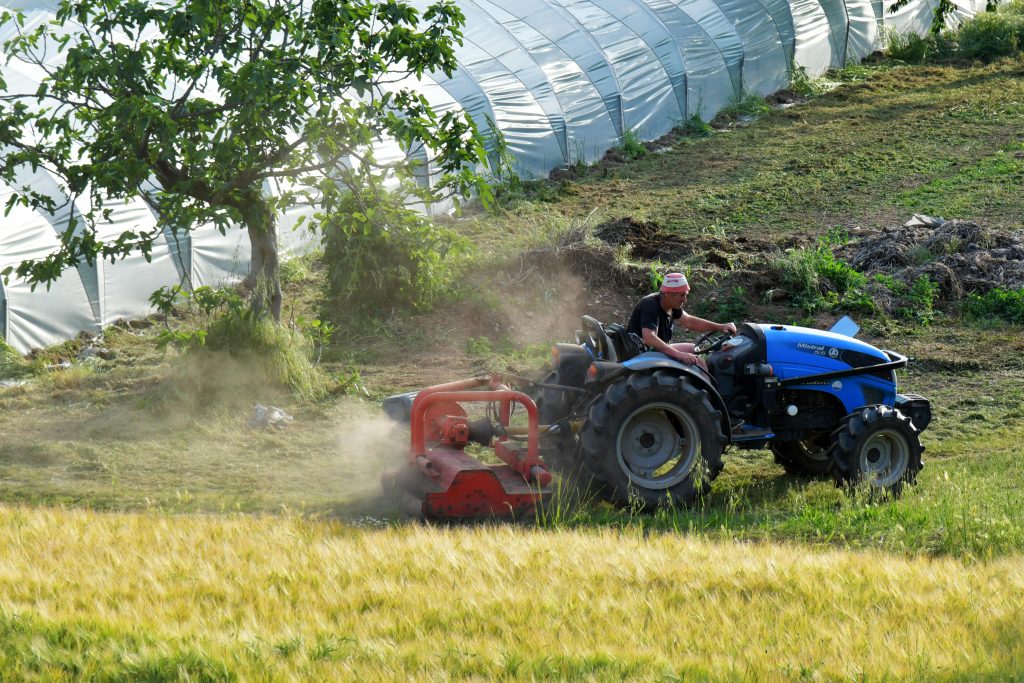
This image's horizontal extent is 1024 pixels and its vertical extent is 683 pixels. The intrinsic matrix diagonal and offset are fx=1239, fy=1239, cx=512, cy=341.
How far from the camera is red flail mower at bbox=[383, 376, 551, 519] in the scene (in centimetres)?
→ 884

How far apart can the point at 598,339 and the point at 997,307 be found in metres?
8.32

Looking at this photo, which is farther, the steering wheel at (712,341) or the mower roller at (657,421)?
the steering wheel at (712,341)

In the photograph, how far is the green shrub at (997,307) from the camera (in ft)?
51.4

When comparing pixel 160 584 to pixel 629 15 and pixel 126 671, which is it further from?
pixel 629 15

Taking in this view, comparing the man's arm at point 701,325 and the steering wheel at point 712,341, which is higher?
the man's arm at point 701,325

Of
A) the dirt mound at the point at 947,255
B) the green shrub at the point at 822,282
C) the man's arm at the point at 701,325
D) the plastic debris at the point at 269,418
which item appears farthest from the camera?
the dirt mound at the point at 947,255

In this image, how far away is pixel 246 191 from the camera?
41.2 feet

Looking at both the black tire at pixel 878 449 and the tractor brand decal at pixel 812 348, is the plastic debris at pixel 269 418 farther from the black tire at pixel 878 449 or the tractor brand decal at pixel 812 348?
the black tire at pixel 878 449

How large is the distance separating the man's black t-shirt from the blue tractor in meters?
0.19

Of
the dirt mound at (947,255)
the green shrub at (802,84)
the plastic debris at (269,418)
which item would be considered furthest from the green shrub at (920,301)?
the green shrub at (802,84)

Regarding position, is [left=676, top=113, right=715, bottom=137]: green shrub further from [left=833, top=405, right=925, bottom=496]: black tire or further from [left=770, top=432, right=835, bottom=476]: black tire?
[left=833, top=405, right=925, bottom=496]: black tire

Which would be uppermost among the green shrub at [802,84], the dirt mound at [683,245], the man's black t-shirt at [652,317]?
the green shrub at [802,84]

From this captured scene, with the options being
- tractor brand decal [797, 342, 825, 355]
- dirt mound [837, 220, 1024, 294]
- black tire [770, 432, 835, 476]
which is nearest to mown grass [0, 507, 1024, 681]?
tractor brand decal [797, 342, 825, 355]

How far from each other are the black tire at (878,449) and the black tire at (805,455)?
50 centimetres
